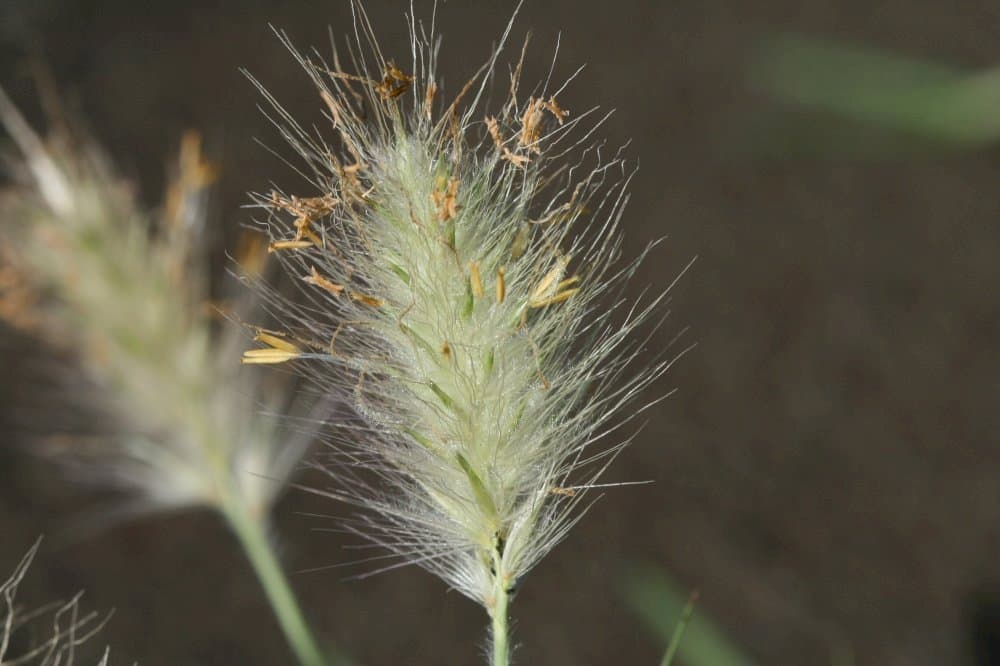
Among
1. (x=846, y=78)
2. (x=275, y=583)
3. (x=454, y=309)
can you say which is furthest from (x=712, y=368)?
(x=454, y=309)

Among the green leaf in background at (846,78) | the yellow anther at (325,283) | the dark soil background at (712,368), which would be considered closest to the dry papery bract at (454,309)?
the yellow anther at (325,283)

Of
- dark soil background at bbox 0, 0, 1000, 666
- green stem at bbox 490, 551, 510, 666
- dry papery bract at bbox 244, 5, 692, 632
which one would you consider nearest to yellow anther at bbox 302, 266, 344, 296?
dry papery bract at bbox 244, 5, 692, 632

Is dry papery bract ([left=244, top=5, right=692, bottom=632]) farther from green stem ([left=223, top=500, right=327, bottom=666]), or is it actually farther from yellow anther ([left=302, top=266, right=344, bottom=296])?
green stem ([left=223, top=500, right=327, bottom=666])

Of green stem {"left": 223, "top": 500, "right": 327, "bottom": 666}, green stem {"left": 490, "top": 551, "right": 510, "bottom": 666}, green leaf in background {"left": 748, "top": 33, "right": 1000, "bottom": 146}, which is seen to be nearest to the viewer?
green stem {"left": 490, "top": 551, "right": 510, "bottom": 666}

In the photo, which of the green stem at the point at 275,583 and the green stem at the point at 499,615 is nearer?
the green stem at the point at 499,615

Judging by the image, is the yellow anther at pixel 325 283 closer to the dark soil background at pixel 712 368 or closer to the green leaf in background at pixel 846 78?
the dark soil background at pixel 712 368

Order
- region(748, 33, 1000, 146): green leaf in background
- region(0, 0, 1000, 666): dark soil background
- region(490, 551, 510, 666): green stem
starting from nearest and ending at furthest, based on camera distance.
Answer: region(490, 551, 510, 666): green stem
region(0, 0, 1000, 666): dark soil background
region(748, 33, 1000, 146): green leaf in background

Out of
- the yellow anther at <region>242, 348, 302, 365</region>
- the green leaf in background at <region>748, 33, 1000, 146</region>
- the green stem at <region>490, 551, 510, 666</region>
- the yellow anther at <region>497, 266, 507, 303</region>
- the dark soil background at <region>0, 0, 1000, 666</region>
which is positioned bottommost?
the dark soil background at <region>0, 0, 1000, 666</region>
